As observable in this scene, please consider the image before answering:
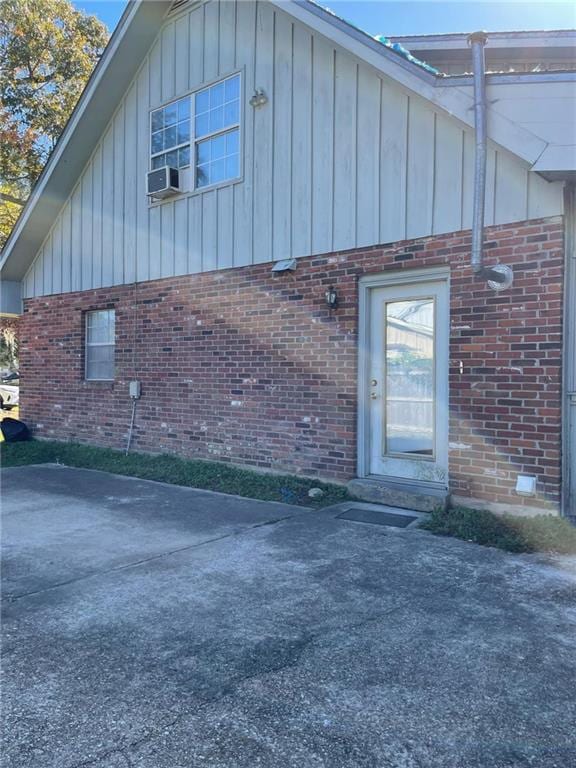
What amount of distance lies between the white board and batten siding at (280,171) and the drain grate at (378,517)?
2806mm

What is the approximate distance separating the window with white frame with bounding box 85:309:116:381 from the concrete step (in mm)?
5108

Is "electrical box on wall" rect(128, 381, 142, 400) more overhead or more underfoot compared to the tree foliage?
more underfoot

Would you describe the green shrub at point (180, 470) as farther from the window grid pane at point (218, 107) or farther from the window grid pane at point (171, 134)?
the window grid pane at point (218, 107)

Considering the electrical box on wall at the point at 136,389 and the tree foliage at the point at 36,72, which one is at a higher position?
the tree foliage at the point at 36,72

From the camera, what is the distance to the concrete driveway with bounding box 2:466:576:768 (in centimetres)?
216

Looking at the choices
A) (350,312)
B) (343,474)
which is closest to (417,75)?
(350,312)

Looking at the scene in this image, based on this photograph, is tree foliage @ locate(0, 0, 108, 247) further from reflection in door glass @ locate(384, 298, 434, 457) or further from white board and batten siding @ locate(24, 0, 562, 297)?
reflection in door glass @ locate(384, 298, 434, 457)

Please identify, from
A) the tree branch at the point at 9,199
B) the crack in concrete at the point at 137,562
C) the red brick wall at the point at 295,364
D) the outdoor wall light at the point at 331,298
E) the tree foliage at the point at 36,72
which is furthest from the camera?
the tree branch at the point at 9,199

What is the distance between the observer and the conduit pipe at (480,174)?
505 cm

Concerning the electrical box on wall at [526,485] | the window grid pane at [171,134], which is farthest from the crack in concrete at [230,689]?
the window grid pane at [171,134]

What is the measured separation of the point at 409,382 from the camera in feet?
20.3

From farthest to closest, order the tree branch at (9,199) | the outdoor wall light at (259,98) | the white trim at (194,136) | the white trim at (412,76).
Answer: the tree branch at (9,199) < the white trim at (194,136) < the outdoor wall light at (259,98) < the white trim at (412,76)

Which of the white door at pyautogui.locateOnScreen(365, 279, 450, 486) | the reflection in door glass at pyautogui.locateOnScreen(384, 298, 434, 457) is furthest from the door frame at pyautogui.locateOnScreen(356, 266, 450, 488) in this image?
the reflection in door glass at pyautogui.locateOnScreen(384, 298, 434, 457)

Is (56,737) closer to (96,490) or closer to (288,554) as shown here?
(288,554)
